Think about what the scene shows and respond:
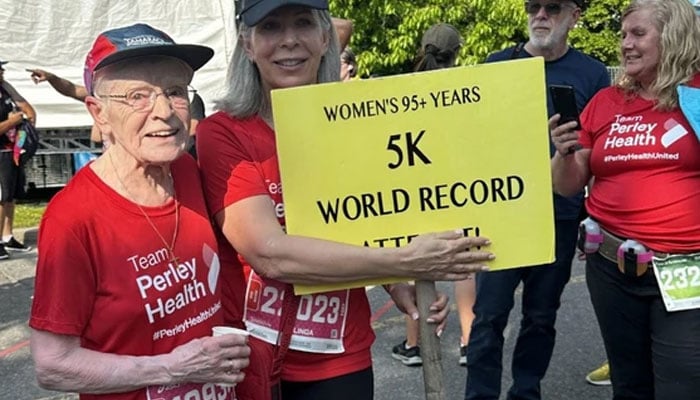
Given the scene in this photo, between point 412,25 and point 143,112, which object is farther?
point 412,25

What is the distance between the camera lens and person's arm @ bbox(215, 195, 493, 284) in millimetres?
1775

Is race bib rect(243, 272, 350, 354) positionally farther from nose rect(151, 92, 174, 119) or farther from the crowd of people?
nose rect(151, 92, 174, 119)

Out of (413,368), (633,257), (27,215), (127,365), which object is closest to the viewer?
(127,365)

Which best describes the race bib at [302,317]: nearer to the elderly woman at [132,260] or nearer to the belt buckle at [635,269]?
the elderly woman at [132,260]

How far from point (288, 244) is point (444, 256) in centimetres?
38

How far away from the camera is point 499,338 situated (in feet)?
11.8

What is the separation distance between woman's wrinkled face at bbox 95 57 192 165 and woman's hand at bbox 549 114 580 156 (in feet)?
4.84

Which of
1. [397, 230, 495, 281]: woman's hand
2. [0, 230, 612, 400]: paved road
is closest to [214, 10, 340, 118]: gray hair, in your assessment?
[397, 230, 495, 281]: woman's hand

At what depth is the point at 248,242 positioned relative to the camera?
1.82 m

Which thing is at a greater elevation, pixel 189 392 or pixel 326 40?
pixel 326 40

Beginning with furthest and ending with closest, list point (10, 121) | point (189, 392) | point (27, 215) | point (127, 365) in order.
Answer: point (27, 215) → point (10, 121) → point (189, 392) → point (127, 365)

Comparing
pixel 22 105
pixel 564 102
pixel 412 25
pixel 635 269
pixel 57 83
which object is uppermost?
pixel 412 25

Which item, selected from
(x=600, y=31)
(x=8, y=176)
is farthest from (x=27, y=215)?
(x=600, y=31)

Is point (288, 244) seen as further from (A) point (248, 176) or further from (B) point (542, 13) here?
(B) point (542, 13)
